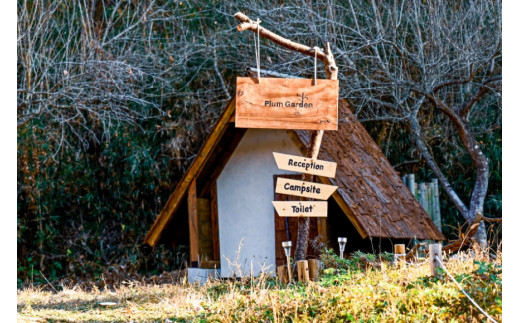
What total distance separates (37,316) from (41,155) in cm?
807

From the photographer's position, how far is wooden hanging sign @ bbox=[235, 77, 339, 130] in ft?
29.9

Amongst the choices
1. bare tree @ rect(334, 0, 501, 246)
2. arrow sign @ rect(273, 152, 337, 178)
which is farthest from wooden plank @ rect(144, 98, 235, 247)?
bare tree @ rect(334, 0, 501, 246)

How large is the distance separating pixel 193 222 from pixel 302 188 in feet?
8.21

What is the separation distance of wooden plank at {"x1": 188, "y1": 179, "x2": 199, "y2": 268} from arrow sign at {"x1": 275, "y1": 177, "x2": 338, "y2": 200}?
2.22 meters

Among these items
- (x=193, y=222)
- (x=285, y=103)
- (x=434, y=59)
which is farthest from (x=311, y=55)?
(x=434, y=59)

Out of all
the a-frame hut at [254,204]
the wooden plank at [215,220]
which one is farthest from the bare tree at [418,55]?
the wooden plank at [215,220]

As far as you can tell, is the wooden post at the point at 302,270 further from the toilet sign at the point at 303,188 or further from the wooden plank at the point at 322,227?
the wooden plank at the point at 322,227

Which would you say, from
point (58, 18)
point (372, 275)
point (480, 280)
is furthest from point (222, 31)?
point (480, 280)

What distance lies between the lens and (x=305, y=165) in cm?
943

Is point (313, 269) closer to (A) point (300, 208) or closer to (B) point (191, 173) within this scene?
(A) point (300, 208)

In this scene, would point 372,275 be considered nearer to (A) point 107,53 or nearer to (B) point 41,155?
(A) point 107,53

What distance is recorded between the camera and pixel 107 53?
14578 mm

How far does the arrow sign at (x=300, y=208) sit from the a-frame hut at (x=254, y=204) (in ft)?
4.97

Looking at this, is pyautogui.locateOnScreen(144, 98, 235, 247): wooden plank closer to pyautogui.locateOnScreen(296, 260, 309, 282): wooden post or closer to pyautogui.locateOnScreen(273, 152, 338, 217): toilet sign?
pyautogui.locateOnScreen(273, 152, 338, 217): toilet sign
